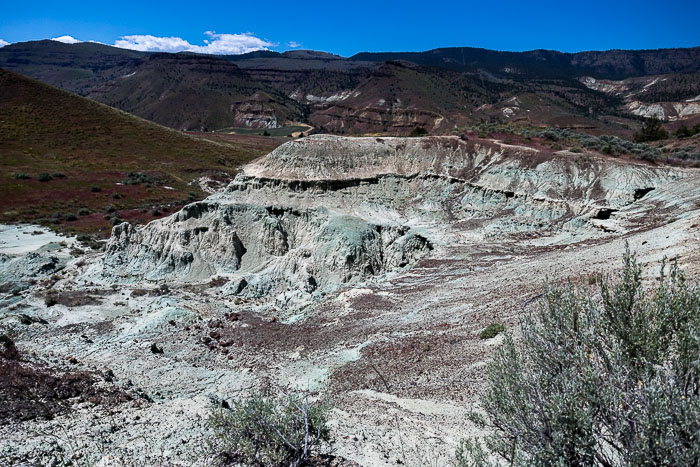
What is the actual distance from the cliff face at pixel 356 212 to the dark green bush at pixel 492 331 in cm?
1206

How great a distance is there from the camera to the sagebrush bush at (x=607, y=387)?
4.93 metres

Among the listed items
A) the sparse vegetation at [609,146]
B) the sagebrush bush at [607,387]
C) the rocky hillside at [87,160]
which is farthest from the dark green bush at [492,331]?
the rocky hillside at [87,160]

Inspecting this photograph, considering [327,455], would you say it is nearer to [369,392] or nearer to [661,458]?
[369,392]

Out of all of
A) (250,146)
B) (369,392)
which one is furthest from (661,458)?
(250,146)

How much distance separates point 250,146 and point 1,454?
109 m

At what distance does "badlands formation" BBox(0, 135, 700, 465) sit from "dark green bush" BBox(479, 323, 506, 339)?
24 centimetres

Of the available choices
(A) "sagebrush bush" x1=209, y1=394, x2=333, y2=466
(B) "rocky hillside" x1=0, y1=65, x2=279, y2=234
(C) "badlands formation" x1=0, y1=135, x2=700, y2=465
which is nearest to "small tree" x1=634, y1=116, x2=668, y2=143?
(C) "badlands formation" x1=0, y1=135, x2=700, y2=465

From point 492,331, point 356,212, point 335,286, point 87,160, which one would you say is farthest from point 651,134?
A: point 87,160

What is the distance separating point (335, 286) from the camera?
83.4 feet

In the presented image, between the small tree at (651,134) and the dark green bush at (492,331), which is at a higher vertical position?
the small tree at (651,134)

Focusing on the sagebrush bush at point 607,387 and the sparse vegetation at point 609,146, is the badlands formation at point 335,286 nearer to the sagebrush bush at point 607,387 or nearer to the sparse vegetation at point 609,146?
the sagebrush bush at point 607,387

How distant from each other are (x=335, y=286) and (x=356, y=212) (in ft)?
28.2

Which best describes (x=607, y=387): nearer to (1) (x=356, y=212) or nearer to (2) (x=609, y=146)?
(1) (x=356, y=212)

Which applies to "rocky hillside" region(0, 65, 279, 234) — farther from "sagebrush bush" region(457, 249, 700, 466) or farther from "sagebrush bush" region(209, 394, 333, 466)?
"sagebrush bush" region(457, 249, 700, 466)
